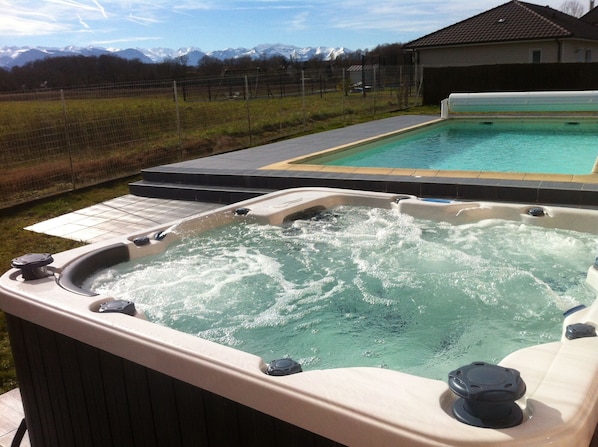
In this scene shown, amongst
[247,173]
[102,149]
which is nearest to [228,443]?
[247,173]

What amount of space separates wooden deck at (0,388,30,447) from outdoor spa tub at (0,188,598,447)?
230 millimetres

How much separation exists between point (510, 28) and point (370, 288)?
19.1m

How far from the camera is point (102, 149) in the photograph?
8.12 metres

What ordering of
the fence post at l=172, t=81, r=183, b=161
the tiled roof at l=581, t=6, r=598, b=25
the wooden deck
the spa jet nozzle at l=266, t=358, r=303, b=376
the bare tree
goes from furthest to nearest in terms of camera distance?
1. the bare tree
2. the tiled roof at l=581, t=6, r=598, b=25
3. the fence post at l=172, t=81, r=183, b=161
4. the wooden deck
5. the spa jet nozzle at l=266, t=358, r=303, b=376

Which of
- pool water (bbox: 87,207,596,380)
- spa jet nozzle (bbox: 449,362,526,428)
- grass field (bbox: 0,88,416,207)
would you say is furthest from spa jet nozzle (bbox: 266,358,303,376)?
grass field (bbox: 0,88,416,207)

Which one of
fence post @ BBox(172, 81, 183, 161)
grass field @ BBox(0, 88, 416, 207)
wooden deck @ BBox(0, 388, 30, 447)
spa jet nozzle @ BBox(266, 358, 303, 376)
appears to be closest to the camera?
spa jet nozzle @ BBox(266, 358, 303, 376)

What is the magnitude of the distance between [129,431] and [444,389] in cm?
112

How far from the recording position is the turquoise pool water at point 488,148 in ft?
24.8

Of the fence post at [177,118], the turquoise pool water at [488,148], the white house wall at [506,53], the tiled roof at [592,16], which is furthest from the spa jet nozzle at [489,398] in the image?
the tiled roof at [592,16]

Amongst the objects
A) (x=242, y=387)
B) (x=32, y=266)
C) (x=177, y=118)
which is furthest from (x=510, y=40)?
(x=242, y=387)

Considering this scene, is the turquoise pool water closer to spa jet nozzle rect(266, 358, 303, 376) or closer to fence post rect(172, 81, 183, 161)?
fence post rect(172, 81, 183, 161)

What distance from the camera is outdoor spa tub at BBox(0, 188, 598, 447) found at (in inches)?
51.9

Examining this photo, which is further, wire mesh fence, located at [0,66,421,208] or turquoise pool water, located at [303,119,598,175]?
turquoise pool water, located at [303,119,598,175]

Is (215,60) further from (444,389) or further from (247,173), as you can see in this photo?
(444,389)
